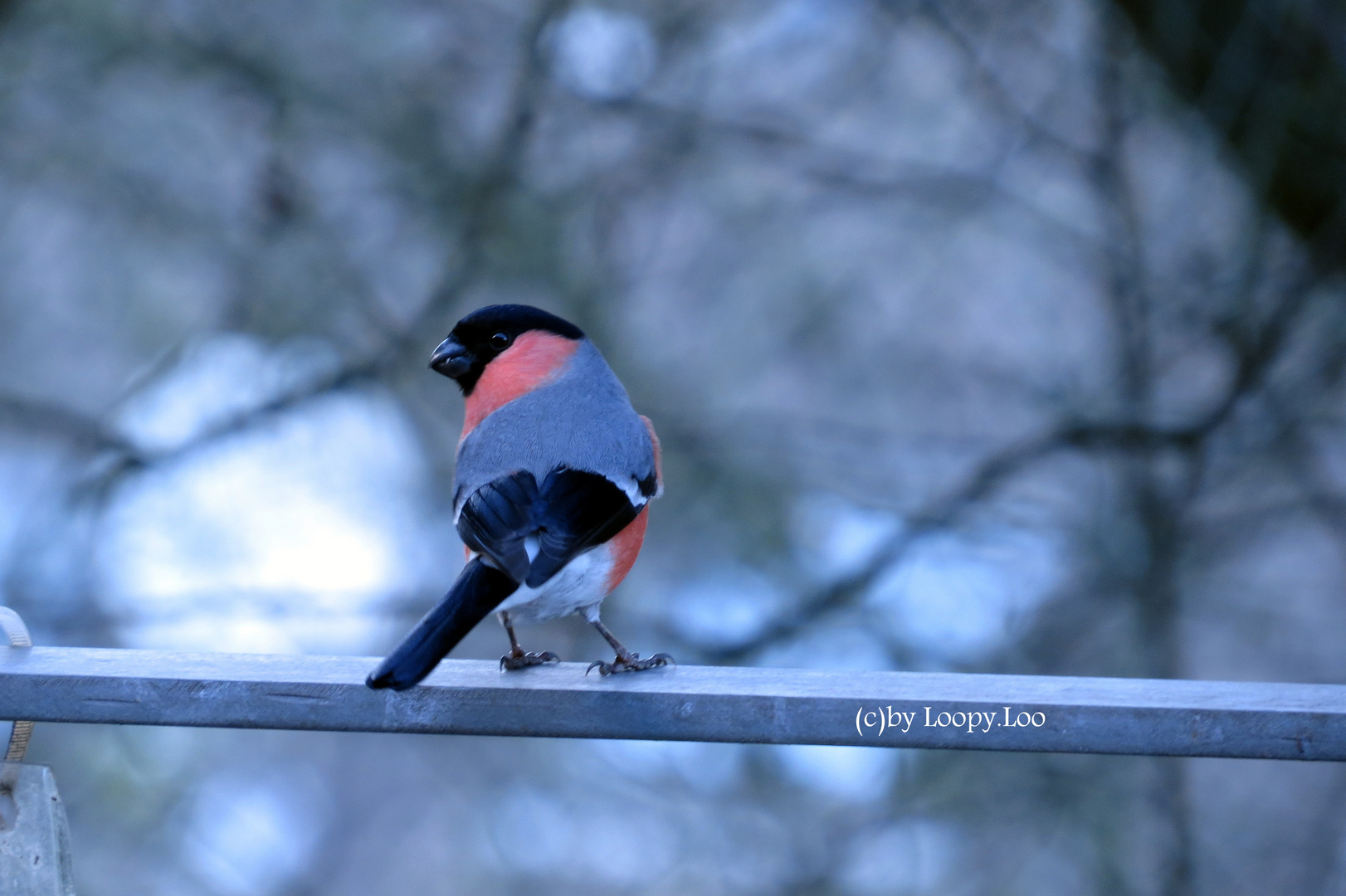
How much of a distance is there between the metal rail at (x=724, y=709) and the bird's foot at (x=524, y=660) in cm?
24

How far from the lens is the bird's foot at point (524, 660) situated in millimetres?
1330

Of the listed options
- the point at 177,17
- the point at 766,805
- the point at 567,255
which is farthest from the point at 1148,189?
the point at 177,17

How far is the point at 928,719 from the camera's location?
1.00 m

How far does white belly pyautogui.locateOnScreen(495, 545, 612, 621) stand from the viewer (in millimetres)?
1223

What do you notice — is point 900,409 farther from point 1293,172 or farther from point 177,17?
point 177,17

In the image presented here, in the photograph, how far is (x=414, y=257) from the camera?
2674 millimetres

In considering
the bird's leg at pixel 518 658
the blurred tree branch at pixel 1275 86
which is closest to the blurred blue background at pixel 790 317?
the blurred tree branch at pixel 1275 86

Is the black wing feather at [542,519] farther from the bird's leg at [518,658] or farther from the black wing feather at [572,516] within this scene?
the bird's leg at [518,658]

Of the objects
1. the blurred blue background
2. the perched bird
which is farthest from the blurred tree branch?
the perched bird

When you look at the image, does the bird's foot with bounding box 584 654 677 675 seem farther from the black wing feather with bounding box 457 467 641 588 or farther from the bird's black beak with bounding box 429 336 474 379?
the bird's black beak with bounding box 429 336 474 379

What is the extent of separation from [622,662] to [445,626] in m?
0.40

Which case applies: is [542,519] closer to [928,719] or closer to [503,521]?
[503,521]

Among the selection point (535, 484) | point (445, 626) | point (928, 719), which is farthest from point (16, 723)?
point (928, 719)

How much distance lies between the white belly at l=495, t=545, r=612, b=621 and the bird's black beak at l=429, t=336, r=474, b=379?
1.25 feet
